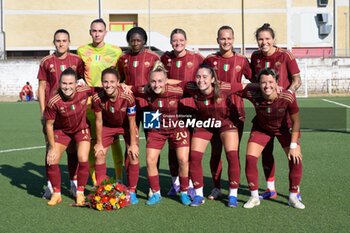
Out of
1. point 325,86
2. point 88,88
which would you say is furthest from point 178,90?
point 325,86

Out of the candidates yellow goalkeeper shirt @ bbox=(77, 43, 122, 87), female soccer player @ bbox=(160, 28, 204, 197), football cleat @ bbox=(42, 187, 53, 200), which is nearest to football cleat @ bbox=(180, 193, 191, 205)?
female soccer player @ bbox=(160, 28, 204, 197)

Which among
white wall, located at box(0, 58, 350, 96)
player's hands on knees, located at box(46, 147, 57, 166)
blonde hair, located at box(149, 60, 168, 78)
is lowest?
player's hands on knees, located at box(46, 147, 57, 166)

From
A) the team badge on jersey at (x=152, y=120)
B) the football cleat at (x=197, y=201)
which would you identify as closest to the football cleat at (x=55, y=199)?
the team badge on jersey at (x=152, y=120)

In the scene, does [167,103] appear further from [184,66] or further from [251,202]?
[251,202]

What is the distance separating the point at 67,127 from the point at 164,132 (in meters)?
1.18

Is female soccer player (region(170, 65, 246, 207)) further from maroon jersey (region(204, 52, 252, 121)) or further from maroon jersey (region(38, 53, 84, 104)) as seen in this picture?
maroon jersey (region(38, 53, 84, 104))

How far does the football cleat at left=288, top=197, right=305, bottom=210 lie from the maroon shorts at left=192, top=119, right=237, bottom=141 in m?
1.01

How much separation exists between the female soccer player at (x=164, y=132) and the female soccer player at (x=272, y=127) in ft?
2.43

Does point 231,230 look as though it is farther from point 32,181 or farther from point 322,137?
point 322,137

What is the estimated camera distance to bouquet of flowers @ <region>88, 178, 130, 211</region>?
16.3ft

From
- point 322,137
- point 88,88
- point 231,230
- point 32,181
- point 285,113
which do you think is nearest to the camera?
point 231,230

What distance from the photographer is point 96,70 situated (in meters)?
5.70

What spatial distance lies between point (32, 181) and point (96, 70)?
6.64 ft

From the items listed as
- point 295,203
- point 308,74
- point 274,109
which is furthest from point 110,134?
point 308,74
